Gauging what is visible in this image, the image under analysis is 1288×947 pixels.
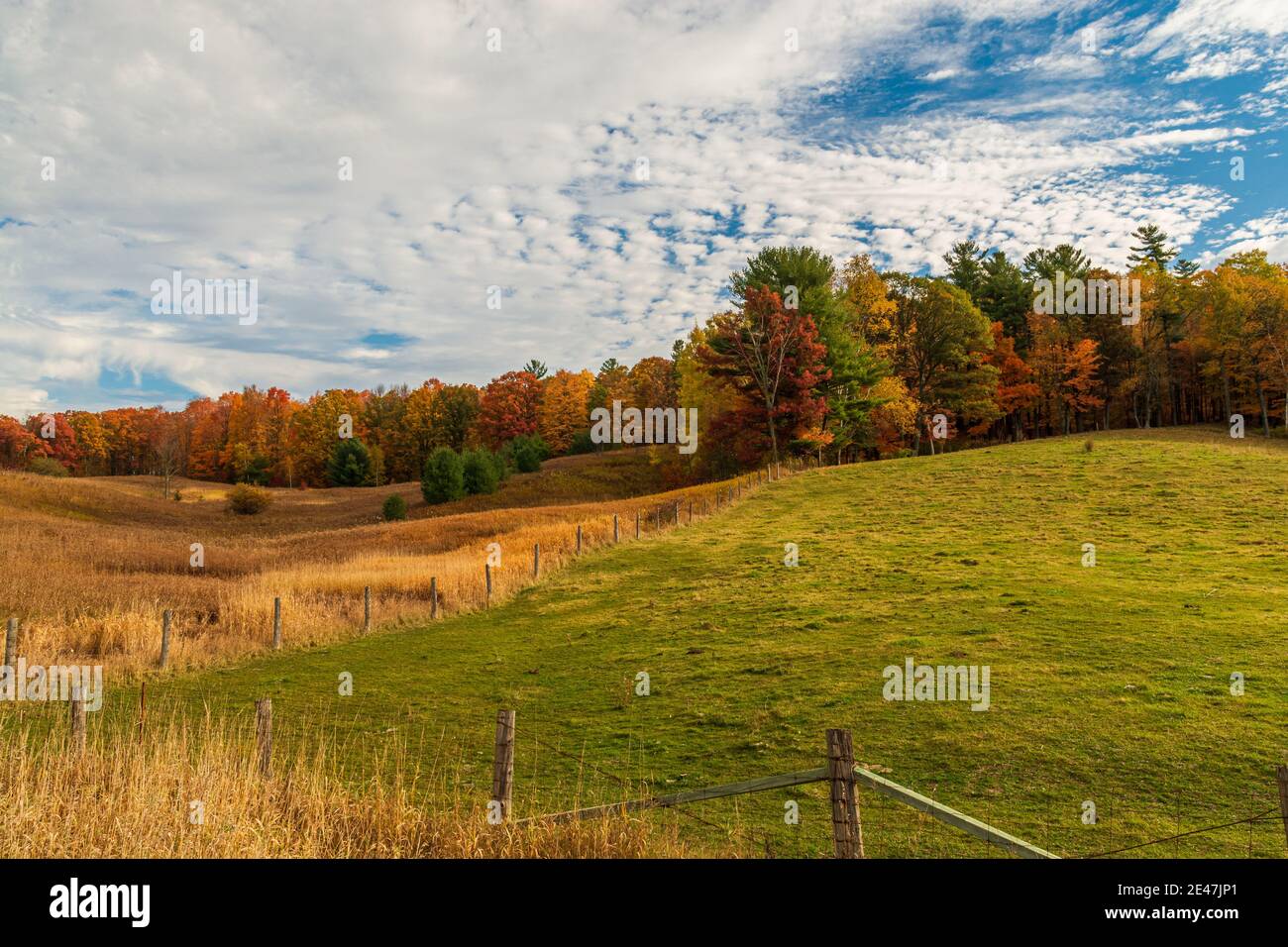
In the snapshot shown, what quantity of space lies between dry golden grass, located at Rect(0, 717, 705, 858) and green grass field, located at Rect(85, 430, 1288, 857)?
1.99 meters

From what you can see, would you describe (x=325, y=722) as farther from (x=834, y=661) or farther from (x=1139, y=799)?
(x=1139, y=799)

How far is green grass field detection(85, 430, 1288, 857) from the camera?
9.17 meters

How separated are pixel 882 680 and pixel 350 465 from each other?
9961 centimetres

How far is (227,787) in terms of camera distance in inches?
290

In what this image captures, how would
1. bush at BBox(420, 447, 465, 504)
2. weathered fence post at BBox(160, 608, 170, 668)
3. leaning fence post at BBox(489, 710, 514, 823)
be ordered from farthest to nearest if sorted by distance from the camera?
bush at BBox(420, 447, 465, 504) → weathered fence post at BBox(160, 608, 170, 668) → leaning fence post at BBox(489, 710, 514, 823)

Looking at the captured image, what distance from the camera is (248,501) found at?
253ft

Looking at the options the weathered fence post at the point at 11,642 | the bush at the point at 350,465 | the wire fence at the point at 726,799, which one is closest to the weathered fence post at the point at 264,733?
the wire fence at the point at 726,799

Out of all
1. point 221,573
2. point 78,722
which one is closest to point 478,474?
point 221,573

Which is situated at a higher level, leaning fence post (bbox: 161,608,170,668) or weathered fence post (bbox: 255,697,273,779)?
weathered fence post (bbox: 255,697,273,779)

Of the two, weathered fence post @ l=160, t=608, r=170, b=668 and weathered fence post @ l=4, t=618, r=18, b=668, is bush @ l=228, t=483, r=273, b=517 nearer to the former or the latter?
weathered fence post @ l=160, t=608, r=170, b=668

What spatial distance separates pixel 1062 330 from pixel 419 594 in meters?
73.4

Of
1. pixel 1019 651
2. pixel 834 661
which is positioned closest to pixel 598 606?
pixel 834 661

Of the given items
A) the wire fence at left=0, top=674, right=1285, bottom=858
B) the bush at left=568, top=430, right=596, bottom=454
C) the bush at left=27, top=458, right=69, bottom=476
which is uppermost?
the bush at left=568, top=430, right=596, bottom=454

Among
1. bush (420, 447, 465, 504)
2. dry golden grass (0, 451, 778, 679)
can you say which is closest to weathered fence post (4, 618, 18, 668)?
dry golden grass (0, 451, 778, 679)
